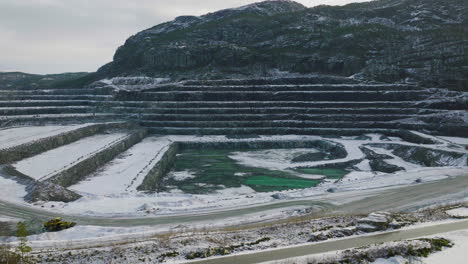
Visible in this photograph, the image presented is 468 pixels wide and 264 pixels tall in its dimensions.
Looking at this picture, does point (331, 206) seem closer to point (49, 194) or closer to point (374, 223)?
point (374, 223)

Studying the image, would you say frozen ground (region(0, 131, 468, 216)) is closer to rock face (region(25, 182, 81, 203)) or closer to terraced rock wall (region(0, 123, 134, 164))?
rock face (region(25, 182, 81, 203))

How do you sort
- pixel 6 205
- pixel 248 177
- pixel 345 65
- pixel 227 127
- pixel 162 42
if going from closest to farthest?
pixel 6 205, pixel 248 177, pixel 227 127, pixel 345 65, pixel 162 42

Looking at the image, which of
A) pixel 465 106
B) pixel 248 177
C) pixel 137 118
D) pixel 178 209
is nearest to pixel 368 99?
pixel 465 106

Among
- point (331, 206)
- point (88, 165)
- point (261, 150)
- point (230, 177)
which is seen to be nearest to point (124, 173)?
point (88, 165)

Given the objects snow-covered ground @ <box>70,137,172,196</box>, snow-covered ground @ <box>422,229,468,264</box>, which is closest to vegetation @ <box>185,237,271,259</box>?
snow-covered ground @ <box>422,229,468,264</box>

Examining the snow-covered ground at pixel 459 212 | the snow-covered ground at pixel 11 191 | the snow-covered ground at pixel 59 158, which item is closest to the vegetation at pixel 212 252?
the snow-covered ground at pixel 459 212

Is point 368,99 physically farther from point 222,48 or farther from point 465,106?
point 222,48

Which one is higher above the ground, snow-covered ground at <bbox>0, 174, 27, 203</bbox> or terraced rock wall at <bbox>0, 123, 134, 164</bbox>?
terraced rock wall at <bbox>0, 123, 134, 164</bbox>
